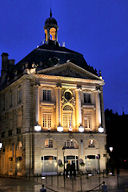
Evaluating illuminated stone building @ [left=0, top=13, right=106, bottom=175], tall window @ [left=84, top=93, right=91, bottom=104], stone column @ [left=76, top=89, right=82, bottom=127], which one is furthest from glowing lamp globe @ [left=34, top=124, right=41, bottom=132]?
tall window @ [left=84, top=93, right=91, bottom=104]

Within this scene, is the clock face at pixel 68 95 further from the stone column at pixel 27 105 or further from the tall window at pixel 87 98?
the stone column at pixel 27 105

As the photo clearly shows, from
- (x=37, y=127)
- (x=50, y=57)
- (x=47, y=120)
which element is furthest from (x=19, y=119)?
(x=50, y=57)

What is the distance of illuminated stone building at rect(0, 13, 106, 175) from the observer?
44031 mm

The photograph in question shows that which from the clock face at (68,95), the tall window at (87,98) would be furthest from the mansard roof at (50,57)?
the clock face at (68,95)

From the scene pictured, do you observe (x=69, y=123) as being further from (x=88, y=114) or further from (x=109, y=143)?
(x=109, y=143)

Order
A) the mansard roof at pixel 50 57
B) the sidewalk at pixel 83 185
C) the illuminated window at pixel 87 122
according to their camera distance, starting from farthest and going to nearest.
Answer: the illuminated window at pixel 87 122
the mansard roof at pixel 50 57
the sidewalk at pixel 83 185

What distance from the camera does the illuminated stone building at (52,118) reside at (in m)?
44.0

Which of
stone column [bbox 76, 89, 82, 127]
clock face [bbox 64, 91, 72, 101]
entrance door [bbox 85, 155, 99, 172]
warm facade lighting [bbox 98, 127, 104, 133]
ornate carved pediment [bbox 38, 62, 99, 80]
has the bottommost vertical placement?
entrance door [bbox 85, 155, 99, 172]

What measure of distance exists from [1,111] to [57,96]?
1396 cm

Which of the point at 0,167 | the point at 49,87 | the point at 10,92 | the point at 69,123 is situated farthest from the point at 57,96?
the point at 0,167

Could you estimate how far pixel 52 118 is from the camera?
46.0m

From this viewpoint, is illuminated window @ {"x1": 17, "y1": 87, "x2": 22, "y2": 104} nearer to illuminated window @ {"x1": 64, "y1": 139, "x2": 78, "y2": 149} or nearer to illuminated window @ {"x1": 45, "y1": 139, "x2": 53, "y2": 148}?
illuminated window @ {"x1": 45, "y1": 139, "x2": 53, "y2": 148}

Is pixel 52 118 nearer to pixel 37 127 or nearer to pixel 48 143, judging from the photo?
pixel 37 127

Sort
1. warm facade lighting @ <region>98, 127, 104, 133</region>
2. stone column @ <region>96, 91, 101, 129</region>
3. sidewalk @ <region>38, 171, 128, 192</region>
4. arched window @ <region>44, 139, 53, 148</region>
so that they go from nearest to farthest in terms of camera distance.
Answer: sidewalk @ <region>38, 171, 128, 192</region> → arched window @ <region>44, 139, 53, 148</region> → warm facade lighting @ <region>98, 127, 104, 133</region> → stone column @ <region>96, 91, 101, 129</region>
